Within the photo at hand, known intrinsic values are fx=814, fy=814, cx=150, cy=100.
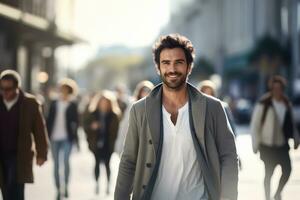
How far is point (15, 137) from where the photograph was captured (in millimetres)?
7902

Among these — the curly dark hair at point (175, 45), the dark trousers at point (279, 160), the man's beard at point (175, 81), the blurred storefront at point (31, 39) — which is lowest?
the dark trousers at point (279, 160)

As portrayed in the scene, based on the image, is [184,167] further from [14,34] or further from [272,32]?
[272,32]

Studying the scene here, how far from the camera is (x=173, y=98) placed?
4.71 m

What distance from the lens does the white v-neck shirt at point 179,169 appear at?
4.55m

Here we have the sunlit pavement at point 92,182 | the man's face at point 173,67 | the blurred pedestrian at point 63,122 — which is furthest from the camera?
the blurred pedestrian at point 63,122

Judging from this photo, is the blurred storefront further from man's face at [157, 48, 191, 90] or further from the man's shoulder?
man's face at [157, 48, 191, 90]

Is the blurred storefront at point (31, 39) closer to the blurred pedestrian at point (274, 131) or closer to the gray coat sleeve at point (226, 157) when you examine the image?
the blurred pedestrian at point (274, 131)

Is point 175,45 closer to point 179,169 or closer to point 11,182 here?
point 179,169

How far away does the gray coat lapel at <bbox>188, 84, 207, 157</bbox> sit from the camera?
4555 millimetres

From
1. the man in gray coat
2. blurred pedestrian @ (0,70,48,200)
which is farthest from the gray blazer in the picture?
blurred pedestrian @ (0,70,48,200)

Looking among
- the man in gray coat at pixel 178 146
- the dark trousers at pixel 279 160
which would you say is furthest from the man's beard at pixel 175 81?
the dark trousers at pixel 279 160

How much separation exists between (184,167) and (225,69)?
7643 cm

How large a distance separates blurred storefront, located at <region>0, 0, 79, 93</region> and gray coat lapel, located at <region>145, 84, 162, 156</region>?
22.2 m

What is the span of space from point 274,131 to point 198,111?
565 cm
